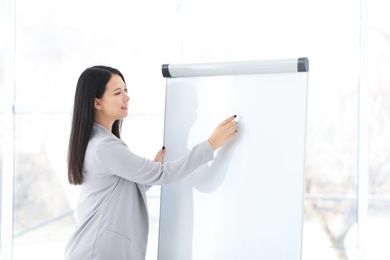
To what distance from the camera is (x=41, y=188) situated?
341cm

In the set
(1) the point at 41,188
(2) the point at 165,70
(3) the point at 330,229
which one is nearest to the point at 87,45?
(1) the point at 41,188

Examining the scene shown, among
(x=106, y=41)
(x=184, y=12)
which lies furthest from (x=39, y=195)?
(x=184, y=12)

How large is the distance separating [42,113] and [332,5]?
1.79 m

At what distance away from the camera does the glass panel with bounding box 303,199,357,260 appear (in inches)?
118

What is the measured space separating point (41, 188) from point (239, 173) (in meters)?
1.75

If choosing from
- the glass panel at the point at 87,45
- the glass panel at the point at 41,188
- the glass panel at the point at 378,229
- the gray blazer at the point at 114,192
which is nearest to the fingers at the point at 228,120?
the gray blazer at the point at 114,192

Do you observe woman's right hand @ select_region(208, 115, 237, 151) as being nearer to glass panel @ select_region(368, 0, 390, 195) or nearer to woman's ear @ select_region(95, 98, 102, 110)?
woman's ear @ select_region(95, 98, 102, 110)

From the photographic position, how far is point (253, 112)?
2.06 meters

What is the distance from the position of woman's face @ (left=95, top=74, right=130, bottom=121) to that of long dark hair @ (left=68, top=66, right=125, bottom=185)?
0.06 feet

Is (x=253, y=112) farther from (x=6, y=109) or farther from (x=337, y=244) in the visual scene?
(x=6, y=109)

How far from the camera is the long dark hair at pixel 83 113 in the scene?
2.04 m

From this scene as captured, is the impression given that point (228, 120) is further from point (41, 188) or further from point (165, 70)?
point (41, 188)

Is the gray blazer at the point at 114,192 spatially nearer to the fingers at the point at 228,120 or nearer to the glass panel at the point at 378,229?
the fingers at the point at 228,120

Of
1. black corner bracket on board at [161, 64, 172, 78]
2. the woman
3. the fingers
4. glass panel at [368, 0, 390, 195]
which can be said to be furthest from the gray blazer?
glass panel at [368, 0, 390, 195]
